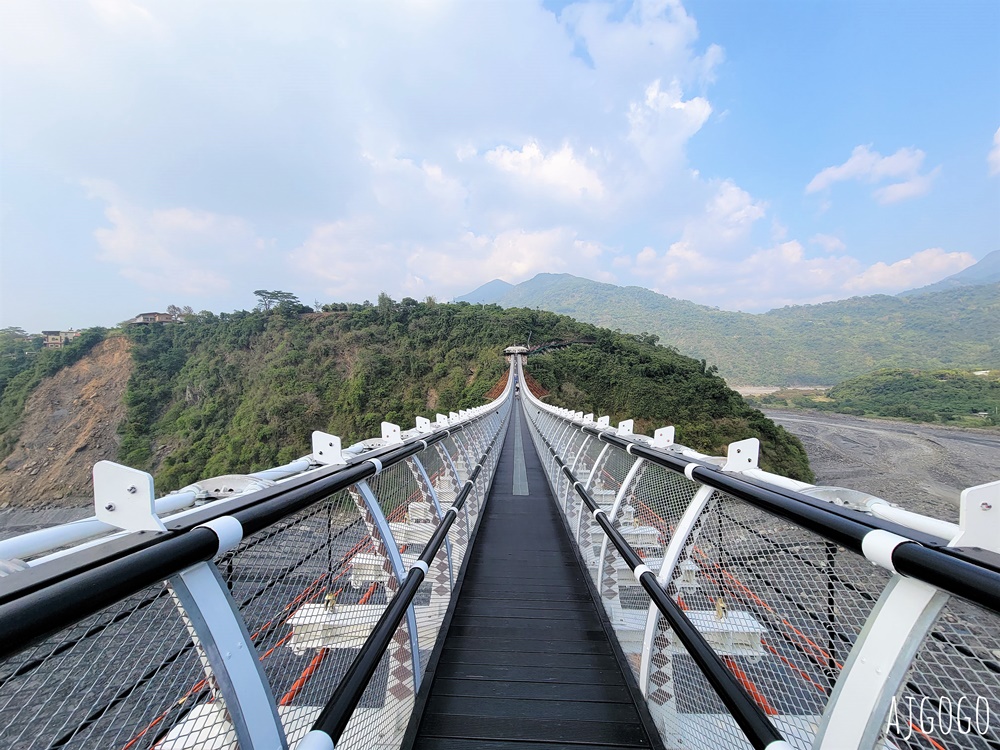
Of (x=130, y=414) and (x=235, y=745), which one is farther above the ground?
(x=235, y=745)

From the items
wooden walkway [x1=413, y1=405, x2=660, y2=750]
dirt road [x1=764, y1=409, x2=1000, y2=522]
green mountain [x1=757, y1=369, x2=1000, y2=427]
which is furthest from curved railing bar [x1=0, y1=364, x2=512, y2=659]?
green mountain [x1=757, y1=369, x2=1000, y2=427]

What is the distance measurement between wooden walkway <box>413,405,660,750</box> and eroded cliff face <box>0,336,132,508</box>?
173 feet

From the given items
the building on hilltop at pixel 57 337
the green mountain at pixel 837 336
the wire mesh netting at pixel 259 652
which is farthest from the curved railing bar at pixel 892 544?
the green mountain at pixel 837 336

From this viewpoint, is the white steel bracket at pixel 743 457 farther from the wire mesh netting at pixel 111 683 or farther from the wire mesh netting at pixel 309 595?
the wire mesh netting at pixel 111 683

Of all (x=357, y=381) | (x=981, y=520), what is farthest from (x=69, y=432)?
(x=981, y=520)

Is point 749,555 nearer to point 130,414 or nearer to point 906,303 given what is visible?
point 130,414

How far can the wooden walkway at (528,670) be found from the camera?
166 cm

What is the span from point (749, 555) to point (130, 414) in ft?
213

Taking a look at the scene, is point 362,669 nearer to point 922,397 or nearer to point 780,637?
point 780,637

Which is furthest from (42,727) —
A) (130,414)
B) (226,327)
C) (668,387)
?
(226,327)

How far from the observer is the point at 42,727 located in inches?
25.8
